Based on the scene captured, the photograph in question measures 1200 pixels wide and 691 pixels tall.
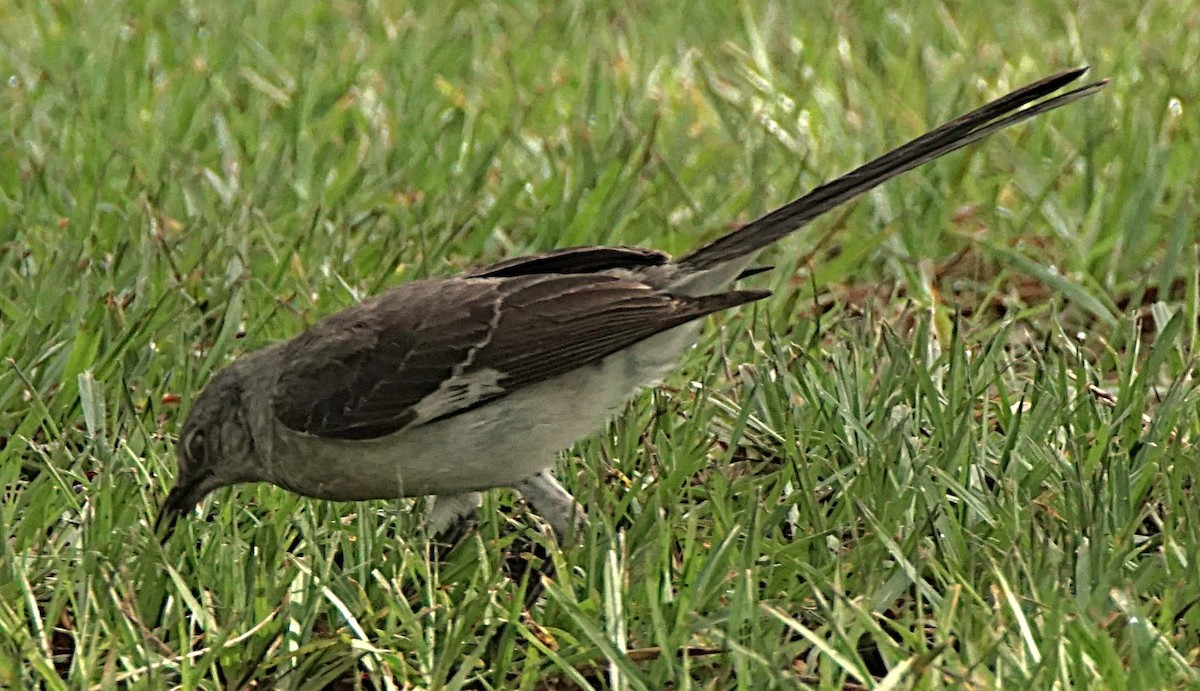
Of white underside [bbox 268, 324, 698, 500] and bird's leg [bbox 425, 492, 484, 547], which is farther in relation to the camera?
bird's leg [bbox 425, 492, 484, 547]

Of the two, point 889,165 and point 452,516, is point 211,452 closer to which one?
point 452,516

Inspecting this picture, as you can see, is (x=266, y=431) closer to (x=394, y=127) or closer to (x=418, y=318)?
(x=418, y=318)

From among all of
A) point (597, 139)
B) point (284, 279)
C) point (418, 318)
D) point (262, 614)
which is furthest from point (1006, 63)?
point (262, 614)

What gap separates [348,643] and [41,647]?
0.66m

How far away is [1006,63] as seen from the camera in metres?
7.82

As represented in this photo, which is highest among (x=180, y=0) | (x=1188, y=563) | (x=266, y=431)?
(x=180, y=0)

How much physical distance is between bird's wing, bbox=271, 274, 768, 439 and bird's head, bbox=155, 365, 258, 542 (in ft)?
0.42

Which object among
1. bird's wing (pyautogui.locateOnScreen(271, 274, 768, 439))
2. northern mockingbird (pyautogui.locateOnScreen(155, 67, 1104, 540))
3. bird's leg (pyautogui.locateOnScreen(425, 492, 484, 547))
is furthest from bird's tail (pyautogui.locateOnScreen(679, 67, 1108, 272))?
bird's leg (pyautogui.locateOnScreen(425, 492, 484, 547))

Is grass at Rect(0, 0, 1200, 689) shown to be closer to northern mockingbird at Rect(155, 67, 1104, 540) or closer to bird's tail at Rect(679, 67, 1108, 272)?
northern mockingbird at Rect(155, 67, 1104, 540)

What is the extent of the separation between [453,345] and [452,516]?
0.44 m

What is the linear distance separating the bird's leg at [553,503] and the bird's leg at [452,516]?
190 millimetres

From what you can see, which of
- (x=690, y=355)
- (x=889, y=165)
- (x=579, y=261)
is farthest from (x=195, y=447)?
(x=889, y=165)

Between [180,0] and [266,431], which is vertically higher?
[180,0]

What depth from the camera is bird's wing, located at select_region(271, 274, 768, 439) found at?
4484mm
